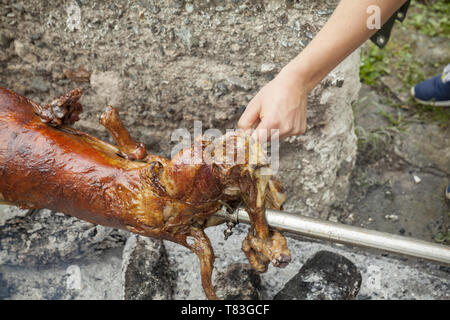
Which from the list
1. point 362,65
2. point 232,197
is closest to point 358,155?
point 362,65

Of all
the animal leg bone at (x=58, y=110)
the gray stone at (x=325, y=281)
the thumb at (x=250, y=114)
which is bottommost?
the gray stone at (x=325, y=281)

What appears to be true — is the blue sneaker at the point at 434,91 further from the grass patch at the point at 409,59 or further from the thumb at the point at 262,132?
the thumb at the point at 262,132

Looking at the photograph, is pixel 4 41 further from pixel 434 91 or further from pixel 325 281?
pixel 434 91

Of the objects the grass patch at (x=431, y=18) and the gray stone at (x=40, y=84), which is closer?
the gray stone at (x=40, y=84)

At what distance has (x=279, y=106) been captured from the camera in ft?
5.34

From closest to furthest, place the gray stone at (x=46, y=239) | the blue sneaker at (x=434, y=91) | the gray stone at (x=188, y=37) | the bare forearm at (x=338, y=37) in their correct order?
the bare forearm at (x=338, y=37)
the gray stone at (x=188, y=37)
the gray stone at (x=46, y=239)
the blue sneaker at (x=434, y=91)

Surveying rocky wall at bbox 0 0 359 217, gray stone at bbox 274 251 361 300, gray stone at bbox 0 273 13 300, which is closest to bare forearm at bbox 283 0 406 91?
rocky wall at bbox 0 0 359 217

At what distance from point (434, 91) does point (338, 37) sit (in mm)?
1902

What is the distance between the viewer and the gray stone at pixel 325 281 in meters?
2.01

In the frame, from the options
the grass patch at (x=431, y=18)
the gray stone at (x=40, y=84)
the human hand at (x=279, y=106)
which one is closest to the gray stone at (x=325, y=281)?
the human hand at (x=279, y=106)

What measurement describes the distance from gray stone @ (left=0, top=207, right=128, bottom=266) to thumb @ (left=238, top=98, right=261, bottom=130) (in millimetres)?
1122

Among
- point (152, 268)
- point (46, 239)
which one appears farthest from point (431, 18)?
→ point (46, 239)

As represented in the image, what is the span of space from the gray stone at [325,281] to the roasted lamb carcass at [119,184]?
0.41 metres

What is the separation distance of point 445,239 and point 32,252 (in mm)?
2422
